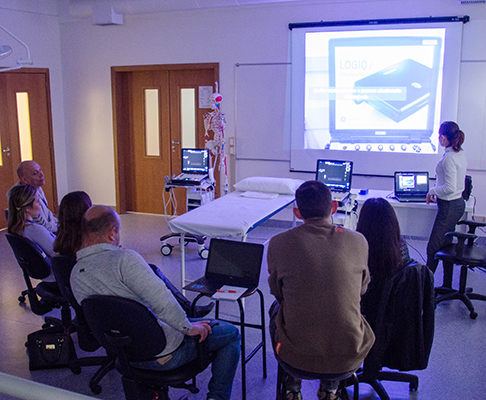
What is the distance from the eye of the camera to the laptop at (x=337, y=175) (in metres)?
4.87

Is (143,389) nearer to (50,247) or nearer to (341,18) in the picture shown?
(50,247)

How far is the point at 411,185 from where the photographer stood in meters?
4.89

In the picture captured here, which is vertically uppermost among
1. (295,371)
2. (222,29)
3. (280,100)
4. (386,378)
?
(222,29)

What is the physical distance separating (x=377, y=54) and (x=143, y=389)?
15.5 ft

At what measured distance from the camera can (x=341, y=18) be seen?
5.75m

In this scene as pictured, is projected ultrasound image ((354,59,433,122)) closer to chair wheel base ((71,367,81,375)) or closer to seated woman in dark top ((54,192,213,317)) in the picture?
seated woman in dark top ((54,192,213,317))

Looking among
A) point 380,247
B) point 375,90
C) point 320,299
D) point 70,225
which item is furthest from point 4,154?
point 320,299

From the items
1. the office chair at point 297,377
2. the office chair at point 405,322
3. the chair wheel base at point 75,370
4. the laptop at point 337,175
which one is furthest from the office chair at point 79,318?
the laptop at point 337,175

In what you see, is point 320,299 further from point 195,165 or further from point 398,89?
point 398,89

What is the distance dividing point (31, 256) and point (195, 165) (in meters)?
2.67

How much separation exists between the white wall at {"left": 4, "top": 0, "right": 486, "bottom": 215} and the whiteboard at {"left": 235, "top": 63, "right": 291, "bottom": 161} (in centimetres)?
10

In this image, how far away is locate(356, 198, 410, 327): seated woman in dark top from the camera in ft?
7.86

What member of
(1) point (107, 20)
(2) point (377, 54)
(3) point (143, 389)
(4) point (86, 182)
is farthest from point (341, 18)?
(3) point (143, 389)

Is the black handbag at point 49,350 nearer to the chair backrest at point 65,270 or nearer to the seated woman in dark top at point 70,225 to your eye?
the chair backrest at point 65,270
